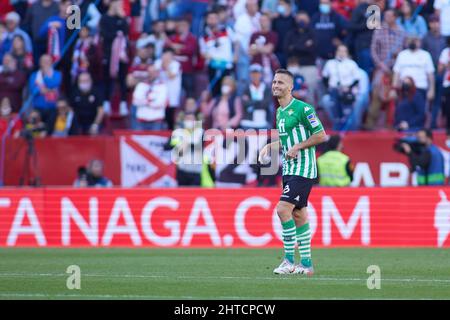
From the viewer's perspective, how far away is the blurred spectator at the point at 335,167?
1955 centimetres

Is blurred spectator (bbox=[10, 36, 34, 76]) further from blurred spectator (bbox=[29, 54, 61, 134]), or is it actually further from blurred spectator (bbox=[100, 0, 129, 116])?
blurred spectator (bbox=[100, 0, 129, 116])

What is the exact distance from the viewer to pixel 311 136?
12586 millimetres

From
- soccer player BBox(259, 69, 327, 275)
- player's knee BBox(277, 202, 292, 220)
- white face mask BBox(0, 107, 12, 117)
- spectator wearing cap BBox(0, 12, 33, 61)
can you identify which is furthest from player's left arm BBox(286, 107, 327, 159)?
spectator wearing cap BBox(0, 12, 33, 61)

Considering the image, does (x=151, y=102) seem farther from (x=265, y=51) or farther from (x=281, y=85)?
(x=281, y=85)

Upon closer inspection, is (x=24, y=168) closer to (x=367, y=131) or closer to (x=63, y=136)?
(x=63, y=136)

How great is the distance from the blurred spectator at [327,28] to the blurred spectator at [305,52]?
0.33 m

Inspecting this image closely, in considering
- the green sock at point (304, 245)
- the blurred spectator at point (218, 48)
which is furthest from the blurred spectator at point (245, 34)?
the green sock at point (304, 245)

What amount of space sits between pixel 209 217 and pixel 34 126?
217 inches

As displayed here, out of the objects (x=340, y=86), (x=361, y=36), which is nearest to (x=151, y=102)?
(x=340, y=86)

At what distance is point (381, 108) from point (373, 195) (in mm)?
3736

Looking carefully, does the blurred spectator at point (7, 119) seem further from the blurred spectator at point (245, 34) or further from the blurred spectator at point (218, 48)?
the blurred spectator at point (245, 34)

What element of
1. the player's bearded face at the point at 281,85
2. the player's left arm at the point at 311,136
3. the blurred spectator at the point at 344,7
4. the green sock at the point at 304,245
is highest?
the blurred spectator at the point at 344,7
